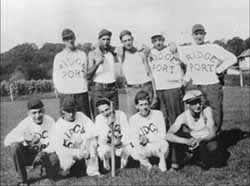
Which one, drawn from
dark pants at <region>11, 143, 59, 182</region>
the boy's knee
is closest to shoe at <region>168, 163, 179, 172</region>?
dark pants at <region>11, 143, 59, 182</region>

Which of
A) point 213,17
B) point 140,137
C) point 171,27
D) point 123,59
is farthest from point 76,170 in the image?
point 213,17

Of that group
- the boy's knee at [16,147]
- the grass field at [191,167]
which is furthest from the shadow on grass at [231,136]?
the boy's knee at [16,147]

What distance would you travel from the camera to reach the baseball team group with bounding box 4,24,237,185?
11.3 ft

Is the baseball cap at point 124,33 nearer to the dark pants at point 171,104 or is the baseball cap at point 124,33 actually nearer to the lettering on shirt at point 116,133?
the dark pants at point 171,104

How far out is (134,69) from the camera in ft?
11.6

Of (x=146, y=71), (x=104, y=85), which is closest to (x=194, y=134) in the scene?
(x=146, y=71)

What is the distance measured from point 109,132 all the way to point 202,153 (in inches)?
38.1

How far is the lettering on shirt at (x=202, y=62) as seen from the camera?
358cm

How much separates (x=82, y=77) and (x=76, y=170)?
3.14 feet

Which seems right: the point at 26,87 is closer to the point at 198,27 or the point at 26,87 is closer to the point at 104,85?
the point at 104,85

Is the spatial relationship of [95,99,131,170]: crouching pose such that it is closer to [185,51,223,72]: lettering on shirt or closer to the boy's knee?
the boy's knee

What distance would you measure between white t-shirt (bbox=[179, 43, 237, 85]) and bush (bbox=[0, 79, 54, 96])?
56.5 inches

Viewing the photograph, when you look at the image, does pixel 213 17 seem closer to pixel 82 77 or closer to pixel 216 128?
pixel 216 128

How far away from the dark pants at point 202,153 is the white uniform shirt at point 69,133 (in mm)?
935
